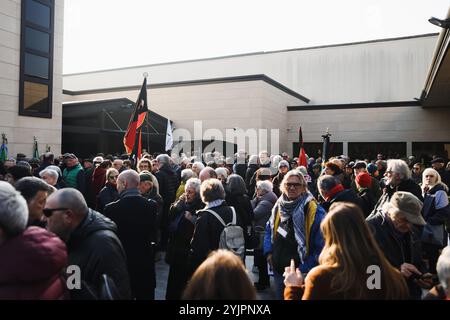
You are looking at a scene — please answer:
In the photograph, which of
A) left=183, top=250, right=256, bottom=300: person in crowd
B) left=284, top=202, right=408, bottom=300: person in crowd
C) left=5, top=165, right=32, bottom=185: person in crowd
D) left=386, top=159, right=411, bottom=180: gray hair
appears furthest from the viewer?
left=5, top=165, right=32, bottom=185: person in crowd

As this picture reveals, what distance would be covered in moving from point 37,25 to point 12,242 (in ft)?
52.3

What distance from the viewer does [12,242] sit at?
2184 millimetres

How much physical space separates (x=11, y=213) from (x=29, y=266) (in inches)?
16.1

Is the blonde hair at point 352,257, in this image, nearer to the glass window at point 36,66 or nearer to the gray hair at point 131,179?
the gray hair at point 131,179

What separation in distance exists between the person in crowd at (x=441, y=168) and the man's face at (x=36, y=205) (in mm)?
10051

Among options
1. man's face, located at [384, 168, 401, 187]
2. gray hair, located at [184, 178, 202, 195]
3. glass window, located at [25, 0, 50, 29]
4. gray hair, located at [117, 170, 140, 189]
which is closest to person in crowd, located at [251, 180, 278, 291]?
gray hair, located at [184, 178, 202, 195]

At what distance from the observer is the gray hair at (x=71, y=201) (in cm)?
304

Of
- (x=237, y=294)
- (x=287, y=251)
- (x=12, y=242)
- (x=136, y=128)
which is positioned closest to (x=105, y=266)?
(x=12, y=242)

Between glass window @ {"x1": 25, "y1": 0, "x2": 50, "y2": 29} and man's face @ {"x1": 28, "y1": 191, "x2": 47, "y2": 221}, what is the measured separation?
46.9ft

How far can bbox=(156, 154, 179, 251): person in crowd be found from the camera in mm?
8258

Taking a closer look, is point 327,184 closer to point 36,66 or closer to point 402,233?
point 402,233

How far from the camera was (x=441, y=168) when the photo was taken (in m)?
10.9

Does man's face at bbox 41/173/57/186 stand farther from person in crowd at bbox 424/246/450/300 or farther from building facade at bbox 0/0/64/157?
building facade at bbox 0/0/64/157

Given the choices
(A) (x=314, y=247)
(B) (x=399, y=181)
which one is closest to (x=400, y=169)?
(B) (x=399, y=181)
